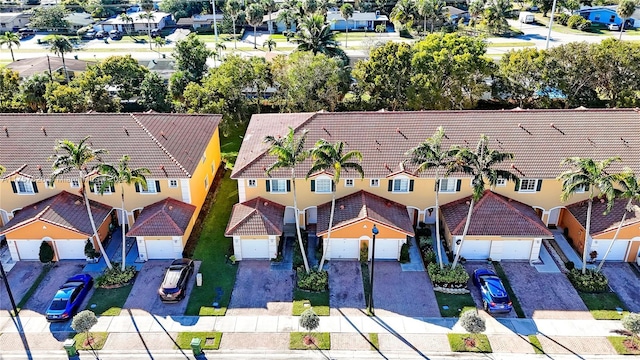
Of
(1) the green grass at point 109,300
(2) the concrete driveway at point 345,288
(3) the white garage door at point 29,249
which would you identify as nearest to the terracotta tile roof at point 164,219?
(1) the green grass at point 109,300

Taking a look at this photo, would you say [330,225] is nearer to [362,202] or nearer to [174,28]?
[362,202]

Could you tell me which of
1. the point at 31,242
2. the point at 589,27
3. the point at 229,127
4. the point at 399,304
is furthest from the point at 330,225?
the point at 589,27

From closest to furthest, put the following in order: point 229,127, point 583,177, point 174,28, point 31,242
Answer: point 583,177 → point 31,242 → point 229,127 → point 174,28

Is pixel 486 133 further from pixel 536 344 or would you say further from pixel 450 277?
pixel 536 344

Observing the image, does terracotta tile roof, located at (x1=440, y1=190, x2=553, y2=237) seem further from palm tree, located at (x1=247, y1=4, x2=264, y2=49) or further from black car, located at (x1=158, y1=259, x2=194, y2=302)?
palm tree, located at (x1=247, y1=4, x2=264, y2=49)

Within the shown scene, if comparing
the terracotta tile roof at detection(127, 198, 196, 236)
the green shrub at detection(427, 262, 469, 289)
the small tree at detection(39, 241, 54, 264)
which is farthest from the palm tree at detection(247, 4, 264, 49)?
the green shrub at detection(427, 262, 469, 289)
